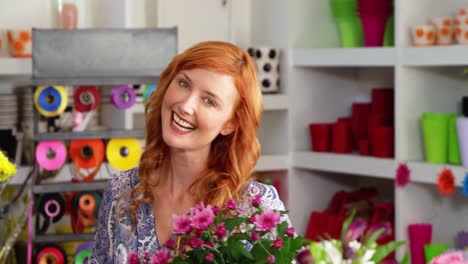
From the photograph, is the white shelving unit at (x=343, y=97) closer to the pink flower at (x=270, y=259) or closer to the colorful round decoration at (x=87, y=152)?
the colorful round decoration at (x=87, y=152)

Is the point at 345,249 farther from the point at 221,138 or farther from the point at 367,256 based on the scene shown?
the point at 221,138

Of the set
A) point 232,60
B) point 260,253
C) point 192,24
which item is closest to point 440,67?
point 192,24

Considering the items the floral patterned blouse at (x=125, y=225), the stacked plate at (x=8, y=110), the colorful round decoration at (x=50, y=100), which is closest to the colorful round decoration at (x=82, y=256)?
the colorful round decoration at (x=50, y=100)

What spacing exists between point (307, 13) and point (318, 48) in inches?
6.4

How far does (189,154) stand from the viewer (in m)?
1.86

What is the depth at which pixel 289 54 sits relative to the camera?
4059mm

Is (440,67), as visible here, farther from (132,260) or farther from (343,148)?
(132,260)

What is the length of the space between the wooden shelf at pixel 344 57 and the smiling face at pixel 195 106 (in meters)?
1.90

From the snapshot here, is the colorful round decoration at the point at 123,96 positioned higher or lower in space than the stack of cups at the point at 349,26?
lower

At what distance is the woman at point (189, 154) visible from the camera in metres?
1.80

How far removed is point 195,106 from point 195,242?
0.56 metres

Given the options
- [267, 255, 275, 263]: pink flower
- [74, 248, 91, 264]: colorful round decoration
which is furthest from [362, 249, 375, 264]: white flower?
[74, 248, 91, 264]: colorful round decoration

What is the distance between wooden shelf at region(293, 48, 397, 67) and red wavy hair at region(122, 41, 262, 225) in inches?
71.4

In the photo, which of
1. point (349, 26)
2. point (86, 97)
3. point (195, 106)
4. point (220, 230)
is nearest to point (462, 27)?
point (349, 26)
